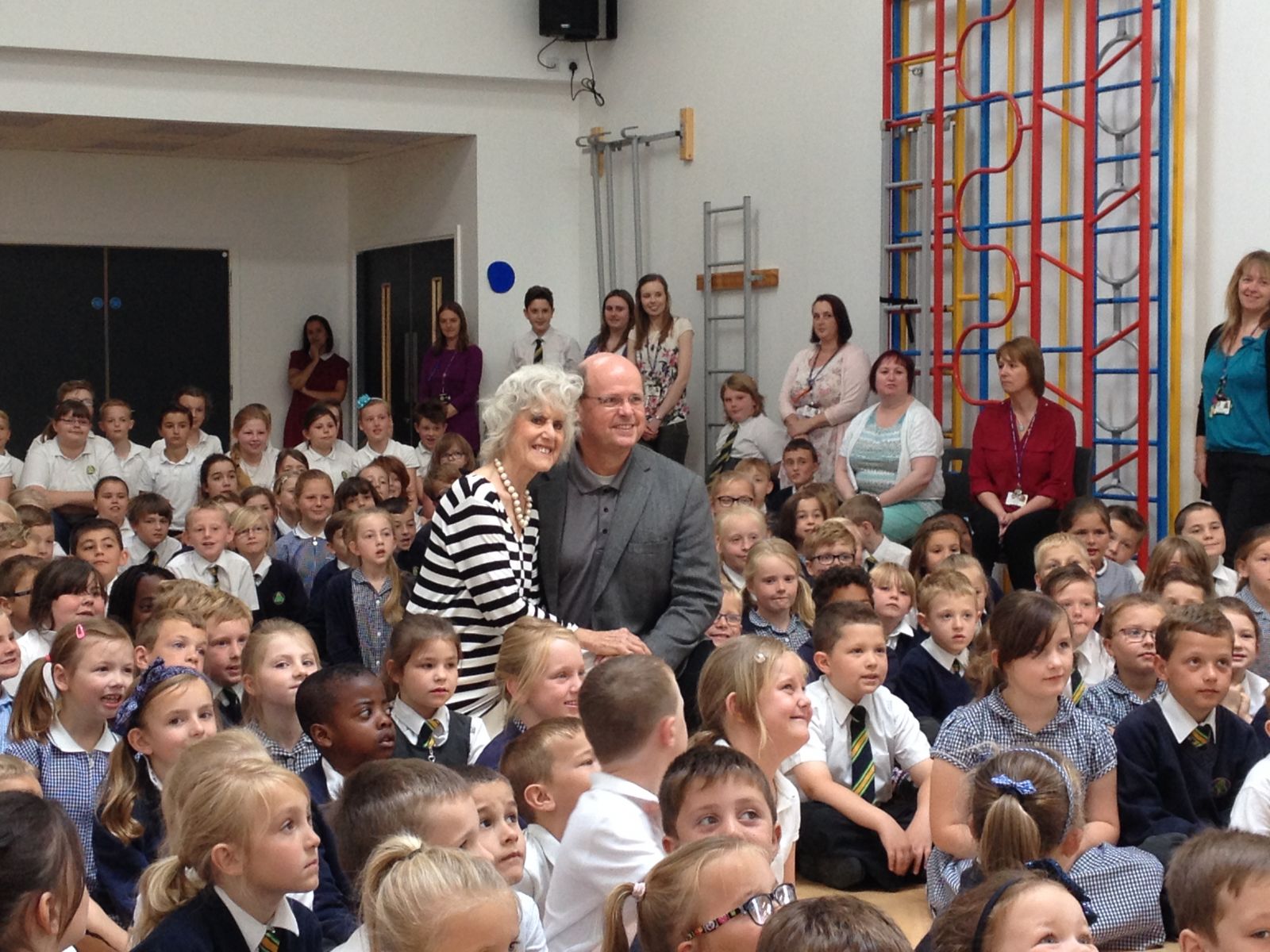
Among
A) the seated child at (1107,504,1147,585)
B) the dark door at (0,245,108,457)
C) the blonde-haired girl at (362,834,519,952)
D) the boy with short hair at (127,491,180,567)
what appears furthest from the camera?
the dark door at (0,245,108,457)

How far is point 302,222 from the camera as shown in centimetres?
1188

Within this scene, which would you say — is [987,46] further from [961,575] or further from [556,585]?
[556,585]

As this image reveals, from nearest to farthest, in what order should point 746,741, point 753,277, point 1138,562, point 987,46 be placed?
point 746,741 → point 1138,562 → point 987,46 → point 753,277

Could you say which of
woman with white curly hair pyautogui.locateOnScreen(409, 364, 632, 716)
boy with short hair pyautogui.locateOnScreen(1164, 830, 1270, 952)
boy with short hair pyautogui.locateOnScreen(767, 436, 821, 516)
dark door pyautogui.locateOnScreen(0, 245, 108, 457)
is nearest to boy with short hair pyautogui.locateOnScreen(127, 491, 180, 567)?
boy with short hair pyautogui.locateOnScreen(767, 436, 821, 516)

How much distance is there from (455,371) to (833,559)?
4.80 meters

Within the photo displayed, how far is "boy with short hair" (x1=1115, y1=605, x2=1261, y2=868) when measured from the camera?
3.81 meters

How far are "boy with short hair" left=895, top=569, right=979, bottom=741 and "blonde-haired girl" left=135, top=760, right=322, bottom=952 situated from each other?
94.0 inches

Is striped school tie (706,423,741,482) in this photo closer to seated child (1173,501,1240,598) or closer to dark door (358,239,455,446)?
dark door (358,239,455,446)

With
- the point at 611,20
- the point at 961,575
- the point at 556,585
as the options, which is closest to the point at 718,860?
the point at 556,585

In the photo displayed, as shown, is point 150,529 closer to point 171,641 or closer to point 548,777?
point 171,641

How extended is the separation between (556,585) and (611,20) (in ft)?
23.0

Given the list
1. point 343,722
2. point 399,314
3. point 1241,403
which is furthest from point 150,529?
point 399,314

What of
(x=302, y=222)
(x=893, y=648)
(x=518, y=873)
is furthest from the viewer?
(x=302, y=222)

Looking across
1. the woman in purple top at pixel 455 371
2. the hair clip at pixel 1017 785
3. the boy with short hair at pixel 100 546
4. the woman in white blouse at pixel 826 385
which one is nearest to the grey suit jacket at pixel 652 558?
the hair clip at pixel 1017 785
